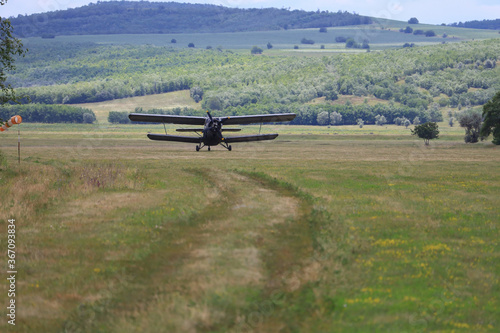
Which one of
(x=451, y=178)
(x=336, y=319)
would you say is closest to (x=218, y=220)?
(x=336, y=319)

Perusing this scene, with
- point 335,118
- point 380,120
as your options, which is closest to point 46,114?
point 335,118

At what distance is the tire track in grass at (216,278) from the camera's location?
459 inches

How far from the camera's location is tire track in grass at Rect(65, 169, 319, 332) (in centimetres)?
1165

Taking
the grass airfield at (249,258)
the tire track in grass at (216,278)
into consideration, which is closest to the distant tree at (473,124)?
the grass airfield at (249,258)

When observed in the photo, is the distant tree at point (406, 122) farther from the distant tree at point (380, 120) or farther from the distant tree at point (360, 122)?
the distant tree at point (360, 122)

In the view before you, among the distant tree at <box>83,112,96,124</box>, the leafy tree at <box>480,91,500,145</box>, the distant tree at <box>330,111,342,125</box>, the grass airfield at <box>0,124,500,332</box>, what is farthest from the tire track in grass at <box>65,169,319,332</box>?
the distant tree at <box>83,112,96,124</box>

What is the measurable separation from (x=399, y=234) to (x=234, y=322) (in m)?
10.4

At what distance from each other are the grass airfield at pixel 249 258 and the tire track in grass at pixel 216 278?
0.05 m

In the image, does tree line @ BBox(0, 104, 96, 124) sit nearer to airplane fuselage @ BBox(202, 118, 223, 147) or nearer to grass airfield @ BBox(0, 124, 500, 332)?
airplane fuselage @ BBox(202, 118, 223, 147)

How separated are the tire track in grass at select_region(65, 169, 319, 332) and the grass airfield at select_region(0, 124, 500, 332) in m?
0.05

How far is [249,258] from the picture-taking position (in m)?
15.9

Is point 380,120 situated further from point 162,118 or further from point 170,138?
point 162,118

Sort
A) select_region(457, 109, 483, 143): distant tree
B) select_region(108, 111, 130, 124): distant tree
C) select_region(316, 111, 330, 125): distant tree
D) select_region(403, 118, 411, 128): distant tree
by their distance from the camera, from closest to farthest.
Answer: select_region(457, 109, 483, 143): distant tree → select_region(403, 118, 411, 128): distant tree → select_region(316, 111, 330, 125): distant tree → select_region(108, 111, 130, 124): distant tree

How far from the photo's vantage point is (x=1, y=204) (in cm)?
2403
